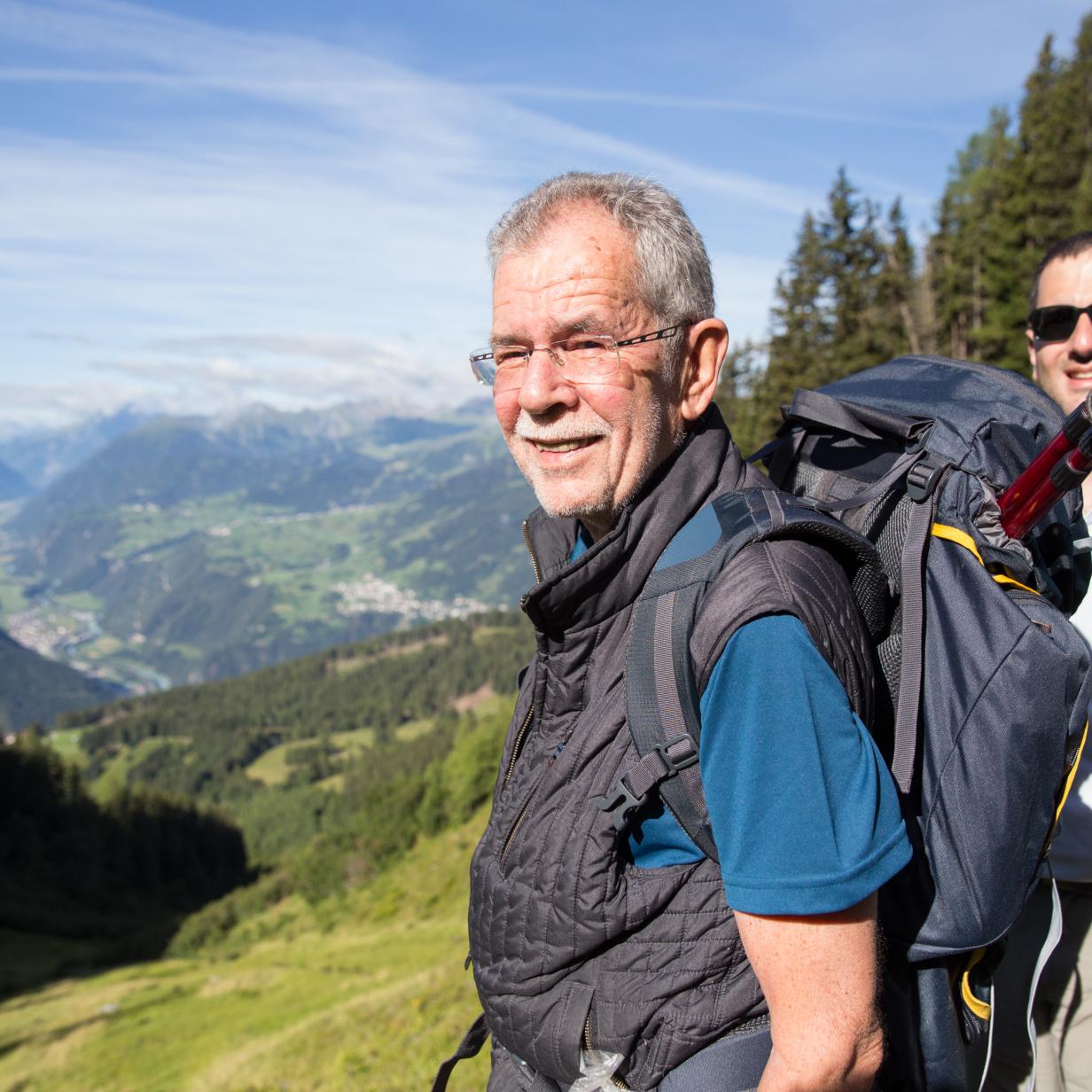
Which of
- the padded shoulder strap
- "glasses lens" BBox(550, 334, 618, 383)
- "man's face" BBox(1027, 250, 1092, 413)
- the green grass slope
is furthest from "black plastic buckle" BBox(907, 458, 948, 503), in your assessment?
the green grass slope

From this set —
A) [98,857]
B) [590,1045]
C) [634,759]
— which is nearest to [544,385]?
[634,759]

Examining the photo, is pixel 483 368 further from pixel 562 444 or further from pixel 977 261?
pixel 977 261

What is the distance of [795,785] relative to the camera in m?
1.71

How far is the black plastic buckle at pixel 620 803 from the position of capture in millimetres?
1999

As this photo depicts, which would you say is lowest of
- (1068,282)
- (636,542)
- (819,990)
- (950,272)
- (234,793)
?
(234,793)

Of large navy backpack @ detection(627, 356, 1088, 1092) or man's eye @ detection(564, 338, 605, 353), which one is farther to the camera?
man's eye @ detection(564, 338, 605, 353)

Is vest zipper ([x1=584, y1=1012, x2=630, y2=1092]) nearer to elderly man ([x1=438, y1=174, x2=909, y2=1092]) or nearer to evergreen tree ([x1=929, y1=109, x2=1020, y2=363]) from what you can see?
elderly man ([x1=438, y1=174, x2=909, y2=1092])

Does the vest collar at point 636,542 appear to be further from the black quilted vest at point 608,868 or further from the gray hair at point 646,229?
the gray hair at point 646,229

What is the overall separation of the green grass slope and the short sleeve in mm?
7808

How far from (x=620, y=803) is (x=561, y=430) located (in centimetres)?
104

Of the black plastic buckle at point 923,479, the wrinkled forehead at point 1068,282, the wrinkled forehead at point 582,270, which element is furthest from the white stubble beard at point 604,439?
the wrinkled forehead at point 1068,282

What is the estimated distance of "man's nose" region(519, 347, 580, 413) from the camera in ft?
7.84

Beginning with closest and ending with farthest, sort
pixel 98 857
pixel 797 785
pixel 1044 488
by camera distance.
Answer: pixel 797 785 → pixel 1044 488 → pixel 98 857

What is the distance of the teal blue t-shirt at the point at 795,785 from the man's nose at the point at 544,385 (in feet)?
3.08
